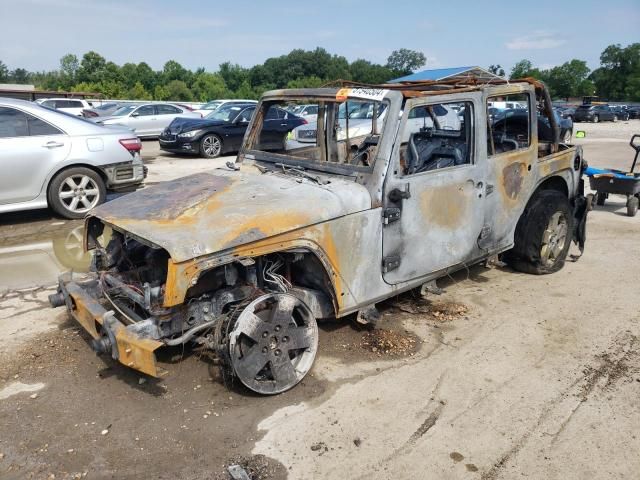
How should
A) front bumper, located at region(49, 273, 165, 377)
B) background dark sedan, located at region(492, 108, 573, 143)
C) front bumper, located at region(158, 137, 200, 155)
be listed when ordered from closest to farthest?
front bumper, located at region(49, 273, 165, 377)
background dark sedan, located at region(492, 108, 573, 143)
front bumper, located at region(158, 137, 200, 155)

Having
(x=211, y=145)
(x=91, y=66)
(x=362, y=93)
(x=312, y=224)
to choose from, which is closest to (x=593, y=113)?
(x=211, y=145)

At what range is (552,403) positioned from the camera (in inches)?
132

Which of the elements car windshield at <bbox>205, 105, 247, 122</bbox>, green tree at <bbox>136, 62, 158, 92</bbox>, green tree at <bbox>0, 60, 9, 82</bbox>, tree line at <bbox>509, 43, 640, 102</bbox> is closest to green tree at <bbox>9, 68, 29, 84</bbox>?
green tree at <bbox>0, 60, 9, 82</bbox>

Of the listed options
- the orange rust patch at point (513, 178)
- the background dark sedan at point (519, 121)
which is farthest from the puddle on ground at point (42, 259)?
the background dark sedan at point (519, 121)

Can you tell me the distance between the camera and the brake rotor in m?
3.19

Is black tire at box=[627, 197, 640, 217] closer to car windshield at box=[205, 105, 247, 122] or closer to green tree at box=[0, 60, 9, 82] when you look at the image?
car windshield at box=[205, 105, 247, 122]

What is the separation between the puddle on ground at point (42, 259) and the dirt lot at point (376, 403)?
53 cm

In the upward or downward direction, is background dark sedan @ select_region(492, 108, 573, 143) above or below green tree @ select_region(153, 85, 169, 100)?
below

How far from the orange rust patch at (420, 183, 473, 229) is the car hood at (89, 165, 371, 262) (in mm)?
583

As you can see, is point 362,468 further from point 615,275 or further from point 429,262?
point 615,275

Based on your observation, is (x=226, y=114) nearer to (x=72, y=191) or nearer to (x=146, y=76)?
(x=72, y=191)

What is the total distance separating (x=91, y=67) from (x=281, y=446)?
8125 cm

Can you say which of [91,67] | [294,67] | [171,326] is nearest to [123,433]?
[171,326]

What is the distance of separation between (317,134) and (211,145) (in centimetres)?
1101
